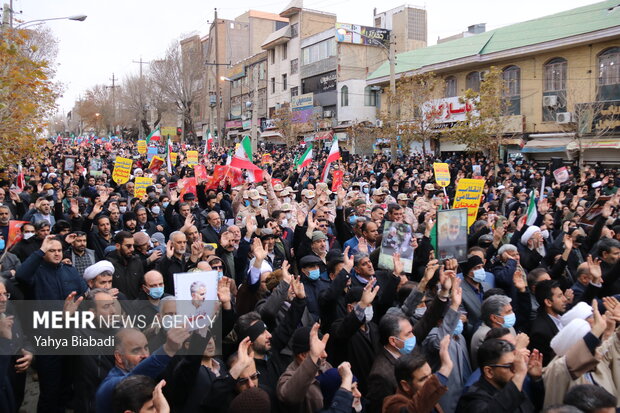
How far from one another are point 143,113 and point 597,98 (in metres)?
44.6

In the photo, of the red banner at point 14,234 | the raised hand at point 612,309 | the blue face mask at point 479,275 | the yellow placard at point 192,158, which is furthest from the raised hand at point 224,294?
the yellow placard at point 192,158

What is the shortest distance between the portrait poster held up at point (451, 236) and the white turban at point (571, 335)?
1.95 meters

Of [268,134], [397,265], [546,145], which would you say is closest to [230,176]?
[397,265]

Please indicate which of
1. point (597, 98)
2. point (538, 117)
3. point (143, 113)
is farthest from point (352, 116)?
point (143, 113)

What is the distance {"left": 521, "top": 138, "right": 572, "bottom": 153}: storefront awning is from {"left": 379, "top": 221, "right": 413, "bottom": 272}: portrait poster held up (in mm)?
21126

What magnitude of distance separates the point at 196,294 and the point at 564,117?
23.7m

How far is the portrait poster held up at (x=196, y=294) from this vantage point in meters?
3.88

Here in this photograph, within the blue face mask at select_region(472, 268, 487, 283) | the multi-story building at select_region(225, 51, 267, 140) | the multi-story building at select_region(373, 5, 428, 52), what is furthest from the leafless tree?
the blue face mask at select_region(472, 268, 487, 283)

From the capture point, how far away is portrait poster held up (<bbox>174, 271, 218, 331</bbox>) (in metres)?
3.88

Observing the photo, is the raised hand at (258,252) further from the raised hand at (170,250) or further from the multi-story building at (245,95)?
the multi-story building at (245,95)

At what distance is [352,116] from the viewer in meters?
38.6

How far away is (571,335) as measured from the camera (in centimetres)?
342

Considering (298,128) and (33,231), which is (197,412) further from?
(298,128)

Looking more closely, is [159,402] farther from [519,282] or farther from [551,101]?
[551,101]
